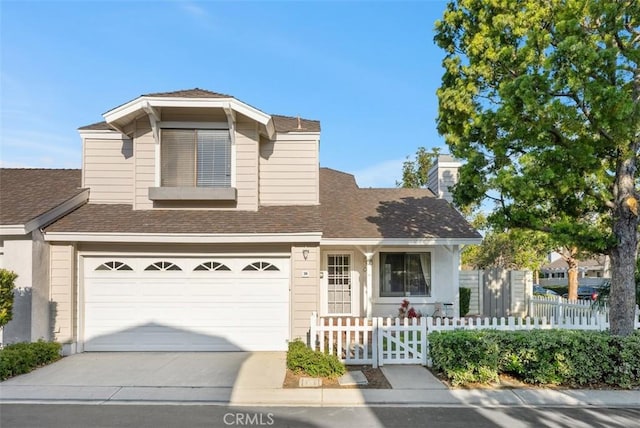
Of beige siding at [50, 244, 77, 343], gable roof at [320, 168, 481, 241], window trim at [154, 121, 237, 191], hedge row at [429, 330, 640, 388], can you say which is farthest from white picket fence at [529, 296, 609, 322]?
beige siding at [50, 244, 77, 343]

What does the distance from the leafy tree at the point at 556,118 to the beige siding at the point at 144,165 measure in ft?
23.8

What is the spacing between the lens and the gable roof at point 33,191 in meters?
9.45

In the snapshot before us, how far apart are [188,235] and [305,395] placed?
4584 mm

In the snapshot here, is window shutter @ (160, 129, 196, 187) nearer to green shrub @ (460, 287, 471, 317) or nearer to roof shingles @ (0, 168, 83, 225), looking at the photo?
roof shingles @ (0, 168, 83, 225)

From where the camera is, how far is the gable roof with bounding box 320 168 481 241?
1222 cm

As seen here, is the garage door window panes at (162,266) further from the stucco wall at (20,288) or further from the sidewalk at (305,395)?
the sidewalk at (305,395)

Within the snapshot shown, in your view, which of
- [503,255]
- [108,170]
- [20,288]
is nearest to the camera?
[20,288]

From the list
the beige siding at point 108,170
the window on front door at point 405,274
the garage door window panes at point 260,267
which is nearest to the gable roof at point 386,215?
the window on front door at point 405,274

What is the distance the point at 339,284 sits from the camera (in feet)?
43.2

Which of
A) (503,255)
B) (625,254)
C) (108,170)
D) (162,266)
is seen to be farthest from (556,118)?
(503,255)

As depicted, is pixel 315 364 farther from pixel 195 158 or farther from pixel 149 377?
pixel 195 158

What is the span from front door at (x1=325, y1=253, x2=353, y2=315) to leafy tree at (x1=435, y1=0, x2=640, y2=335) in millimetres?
5175

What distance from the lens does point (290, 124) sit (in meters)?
13.4

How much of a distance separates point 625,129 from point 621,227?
1.94 m
